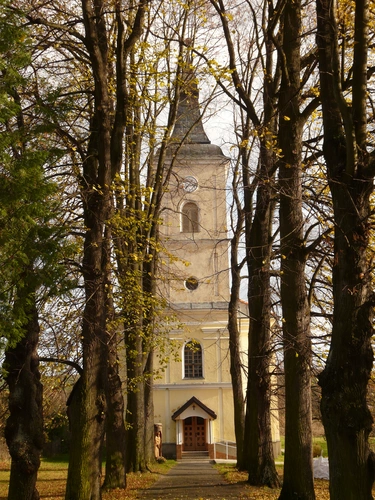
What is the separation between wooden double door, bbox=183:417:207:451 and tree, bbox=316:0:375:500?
30608 mm

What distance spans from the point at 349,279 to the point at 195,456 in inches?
1193

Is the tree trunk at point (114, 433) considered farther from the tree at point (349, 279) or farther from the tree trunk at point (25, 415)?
the tree at point (349, 279)

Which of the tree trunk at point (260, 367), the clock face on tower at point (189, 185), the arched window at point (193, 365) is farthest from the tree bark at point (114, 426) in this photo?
the arched window at point (193, 365)

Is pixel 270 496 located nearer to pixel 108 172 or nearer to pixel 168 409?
pixel 108 172

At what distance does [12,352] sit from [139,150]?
1053 centimetres

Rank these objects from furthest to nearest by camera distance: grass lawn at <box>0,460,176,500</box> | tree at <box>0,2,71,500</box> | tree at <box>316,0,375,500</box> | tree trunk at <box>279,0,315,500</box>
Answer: grass lawn at <box>0,460,176,500</box>
tree trunk at <box>279,0,315,500</box>
tree at <box>0,2,71,500</box>
tree at <box>316,0,375,500</box>

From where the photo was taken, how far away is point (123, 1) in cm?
1353

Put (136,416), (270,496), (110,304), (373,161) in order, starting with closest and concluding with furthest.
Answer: (373,161)
(270,496)
(110,304)
(136,416)

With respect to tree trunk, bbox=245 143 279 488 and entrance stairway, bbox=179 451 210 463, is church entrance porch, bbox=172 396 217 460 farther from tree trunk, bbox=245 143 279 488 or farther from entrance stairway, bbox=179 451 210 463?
tree trunk, bbox=245 143 279 488

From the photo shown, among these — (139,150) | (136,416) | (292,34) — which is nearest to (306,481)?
(292,34)

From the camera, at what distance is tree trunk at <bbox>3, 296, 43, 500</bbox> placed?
991 cm

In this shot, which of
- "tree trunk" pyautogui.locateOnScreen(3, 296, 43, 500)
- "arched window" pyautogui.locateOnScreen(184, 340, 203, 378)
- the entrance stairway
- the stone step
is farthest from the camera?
"arched window" pyautogui.locateOnScreen(184, 340, 203, 378)

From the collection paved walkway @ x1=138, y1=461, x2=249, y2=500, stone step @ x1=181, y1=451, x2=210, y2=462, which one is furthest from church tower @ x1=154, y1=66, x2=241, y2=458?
paved walkway @ x1=138, y1=461, x2=249, y2=500

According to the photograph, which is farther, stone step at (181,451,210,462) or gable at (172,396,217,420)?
gable at (172,396,217,420)
